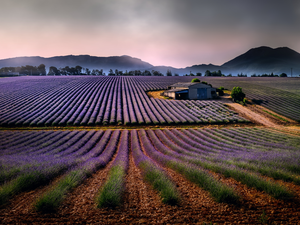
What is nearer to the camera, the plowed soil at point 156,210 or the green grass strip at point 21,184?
the plowed soil at point 156,210

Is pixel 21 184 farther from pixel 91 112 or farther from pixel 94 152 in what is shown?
pixel 91 112

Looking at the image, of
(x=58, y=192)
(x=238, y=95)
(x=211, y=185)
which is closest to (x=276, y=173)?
(x=211, y=185)

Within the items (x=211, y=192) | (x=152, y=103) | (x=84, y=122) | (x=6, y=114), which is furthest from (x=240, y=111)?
(x=6, y=114)

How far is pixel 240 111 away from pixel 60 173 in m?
35.7

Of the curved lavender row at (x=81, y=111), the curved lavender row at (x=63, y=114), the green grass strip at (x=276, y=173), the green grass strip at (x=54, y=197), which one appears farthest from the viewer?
the curved lavender row at (x=81, y=111)

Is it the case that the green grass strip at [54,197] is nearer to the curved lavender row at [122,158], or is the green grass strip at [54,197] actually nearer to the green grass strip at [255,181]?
the curved lavender row at [122,158]

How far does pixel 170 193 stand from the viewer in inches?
167

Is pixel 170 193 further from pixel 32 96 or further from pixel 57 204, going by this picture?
pixel 32 96

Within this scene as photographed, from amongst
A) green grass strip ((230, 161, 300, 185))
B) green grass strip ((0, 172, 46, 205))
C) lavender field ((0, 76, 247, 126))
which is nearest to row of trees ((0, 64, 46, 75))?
lavender field ((0, 76, 247, 126))

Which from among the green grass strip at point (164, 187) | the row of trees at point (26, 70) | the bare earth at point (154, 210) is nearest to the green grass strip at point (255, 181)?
the bare earth at point (154, 210)

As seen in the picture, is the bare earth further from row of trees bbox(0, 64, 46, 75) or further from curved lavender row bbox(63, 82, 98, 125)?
row of trees bbox(0, 64, 46, 75)

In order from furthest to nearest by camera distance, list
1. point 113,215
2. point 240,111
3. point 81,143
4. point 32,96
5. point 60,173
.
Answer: point 32,96 < point 240,111 < point 81,143 < point 60,173 < point 113,215

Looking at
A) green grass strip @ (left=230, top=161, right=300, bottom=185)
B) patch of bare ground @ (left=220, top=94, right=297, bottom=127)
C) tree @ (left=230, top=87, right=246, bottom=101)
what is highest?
tree @ (left=230, top=87, right=246, bottom=101)

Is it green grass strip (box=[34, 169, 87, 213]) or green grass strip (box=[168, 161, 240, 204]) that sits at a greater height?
green grass strip (box=[34, 169, 87, 213])
